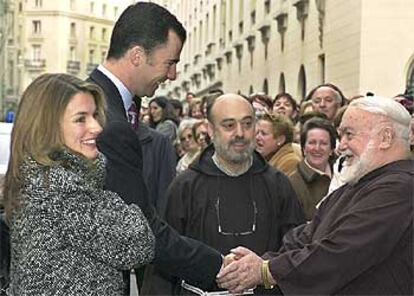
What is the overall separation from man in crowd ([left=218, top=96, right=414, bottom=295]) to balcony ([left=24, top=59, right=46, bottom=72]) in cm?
8883

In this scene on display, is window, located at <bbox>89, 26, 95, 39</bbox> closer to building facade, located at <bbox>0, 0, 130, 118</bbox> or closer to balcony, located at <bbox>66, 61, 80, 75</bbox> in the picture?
building facade, located at <bbox>0, 0, 130, 118</bbox>

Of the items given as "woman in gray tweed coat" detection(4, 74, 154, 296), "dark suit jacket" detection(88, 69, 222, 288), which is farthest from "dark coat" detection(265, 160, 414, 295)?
"woman in gray tweed coat" detection(4, 74, 154, 296)

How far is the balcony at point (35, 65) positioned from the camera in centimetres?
9153

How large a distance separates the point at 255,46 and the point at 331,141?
22317 millimetres

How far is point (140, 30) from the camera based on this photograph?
13.9 ft

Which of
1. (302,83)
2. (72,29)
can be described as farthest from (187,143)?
(72,29)

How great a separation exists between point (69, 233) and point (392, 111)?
1.74m

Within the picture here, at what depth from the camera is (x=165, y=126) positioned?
34.3 ft

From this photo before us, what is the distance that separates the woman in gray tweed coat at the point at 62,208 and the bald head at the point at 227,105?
6.94ft

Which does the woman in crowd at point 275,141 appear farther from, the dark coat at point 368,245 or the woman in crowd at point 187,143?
the dark coat at point 368,245

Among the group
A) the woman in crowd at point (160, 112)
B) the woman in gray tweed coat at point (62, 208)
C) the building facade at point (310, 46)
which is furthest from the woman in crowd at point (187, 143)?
the woman in gray tweed coat at point (62, 208)

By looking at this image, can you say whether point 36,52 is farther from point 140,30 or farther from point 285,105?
point 140,30

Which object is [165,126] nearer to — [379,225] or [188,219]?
[188,219]

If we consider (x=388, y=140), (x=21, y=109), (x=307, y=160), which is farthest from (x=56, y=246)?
(x=307, y=160)
